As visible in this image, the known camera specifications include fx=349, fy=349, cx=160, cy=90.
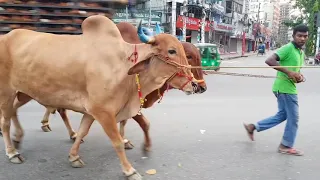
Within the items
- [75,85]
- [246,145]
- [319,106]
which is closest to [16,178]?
[75,85]

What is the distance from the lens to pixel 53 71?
140 inches

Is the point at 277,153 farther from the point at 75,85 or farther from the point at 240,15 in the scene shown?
the point at 240,15

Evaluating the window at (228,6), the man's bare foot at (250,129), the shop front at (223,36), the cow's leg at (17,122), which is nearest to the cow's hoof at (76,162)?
the cow's leg at (17,122)

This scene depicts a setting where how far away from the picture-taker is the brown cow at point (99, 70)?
3430 mm

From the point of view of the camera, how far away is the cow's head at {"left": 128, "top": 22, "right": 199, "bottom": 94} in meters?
3.47

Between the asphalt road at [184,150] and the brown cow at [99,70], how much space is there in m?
0.62

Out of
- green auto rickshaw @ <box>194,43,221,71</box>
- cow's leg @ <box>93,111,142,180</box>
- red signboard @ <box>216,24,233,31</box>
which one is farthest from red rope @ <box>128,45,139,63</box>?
red signboard @ <box>216,24,233,31</box>

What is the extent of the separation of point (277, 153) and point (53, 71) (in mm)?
2915

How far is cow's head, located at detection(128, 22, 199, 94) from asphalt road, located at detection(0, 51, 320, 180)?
3.38 ft

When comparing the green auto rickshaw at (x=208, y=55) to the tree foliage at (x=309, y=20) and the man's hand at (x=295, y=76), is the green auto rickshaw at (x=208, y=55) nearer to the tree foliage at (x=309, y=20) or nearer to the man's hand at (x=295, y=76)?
the man's hand at (x=295, y=76)

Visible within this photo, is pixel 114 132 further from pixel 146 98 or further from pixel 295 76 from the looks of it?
pixel 295 76

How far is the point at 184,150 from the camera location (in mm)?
4492

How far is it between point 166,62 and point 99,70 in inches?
26.1

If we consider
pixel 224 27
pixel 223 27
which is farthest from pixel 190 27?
pixel 224 27
